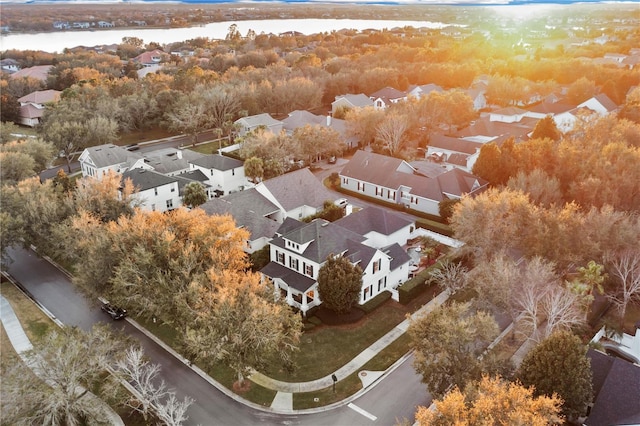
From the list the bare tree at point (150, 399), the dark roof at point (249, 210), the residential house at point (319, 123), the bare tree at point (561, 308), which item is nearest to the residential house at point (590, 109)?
the residential house at point (319, 123)

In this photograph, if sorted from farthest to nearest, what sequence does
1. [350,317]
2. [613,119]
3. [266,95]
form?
[266,95], [613,119], [350,317]

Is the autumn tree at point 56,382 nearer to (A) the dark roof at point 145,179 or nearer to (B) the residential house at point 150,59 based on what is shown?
(A) the dark roof at point 145,179

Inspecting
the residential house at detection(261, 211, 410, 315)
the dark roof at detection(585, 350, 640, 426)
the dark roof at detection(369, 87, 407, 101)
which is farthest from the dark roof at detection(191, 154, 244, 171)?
the dark roof at detection(369, 87, 407, 101)

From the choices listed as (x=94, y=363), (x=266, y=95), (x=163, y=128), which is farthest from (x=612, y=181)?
(x=163, y=128)

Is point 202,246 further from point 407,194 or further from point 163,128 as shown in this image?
point 163,128

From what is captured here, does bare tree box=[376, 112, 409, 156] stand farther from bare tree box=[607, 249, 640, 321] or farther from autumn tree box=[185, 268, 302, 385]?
autumn tree box=[185, 268, 302, 385]

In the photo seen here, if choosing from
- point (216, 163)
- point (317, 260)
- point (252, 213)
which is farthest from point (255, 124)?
point (317, 260)
